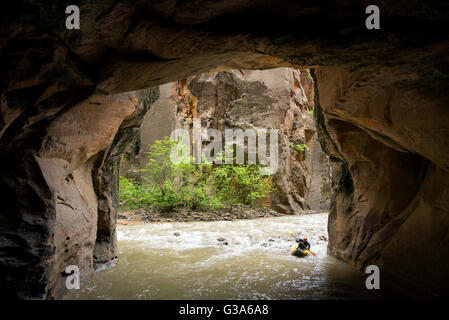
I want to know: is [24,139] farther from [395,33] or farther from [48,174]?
[395,33]

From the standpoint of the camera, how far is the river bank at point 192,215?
8742 mm

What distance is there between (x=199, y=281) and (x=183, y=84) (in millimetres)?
12838

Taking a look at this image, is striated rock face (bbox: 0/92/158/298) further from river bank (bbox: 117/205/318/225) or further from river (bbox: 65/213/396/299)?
river bank (bbox: 117/205/318/225)

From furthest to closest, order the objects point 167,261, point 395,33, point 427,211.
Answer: point 167,261 → point 427,211 → point 395,33

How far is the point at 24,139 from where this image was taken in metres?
2.34

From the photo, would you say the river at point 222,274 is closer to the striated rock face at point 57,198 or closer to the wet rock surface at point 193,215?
the striated rock face at point 57,198

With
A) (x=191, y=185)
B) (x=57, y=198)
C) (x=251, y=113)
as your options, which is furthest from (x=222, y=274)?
(x=251, y=113)

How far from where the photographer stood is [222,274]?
3396 mm

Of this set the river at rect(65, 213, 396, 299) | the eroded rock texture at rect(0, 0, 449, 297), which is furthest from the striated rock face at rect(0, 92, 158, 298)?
the river at rect(65, 213, 396, 299)

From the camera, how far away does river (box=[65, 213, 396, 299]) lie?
9.13ft

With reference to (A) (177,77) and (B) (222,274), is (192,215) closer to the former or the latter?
(B) (222,274)

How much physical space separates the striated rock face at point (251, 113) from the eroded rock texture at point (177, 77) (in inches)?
332

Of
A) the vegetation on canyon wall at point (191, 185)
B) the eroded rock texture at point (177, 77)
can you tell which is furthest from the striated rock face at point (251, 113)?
the eroded rock texture at point (177, 77)
